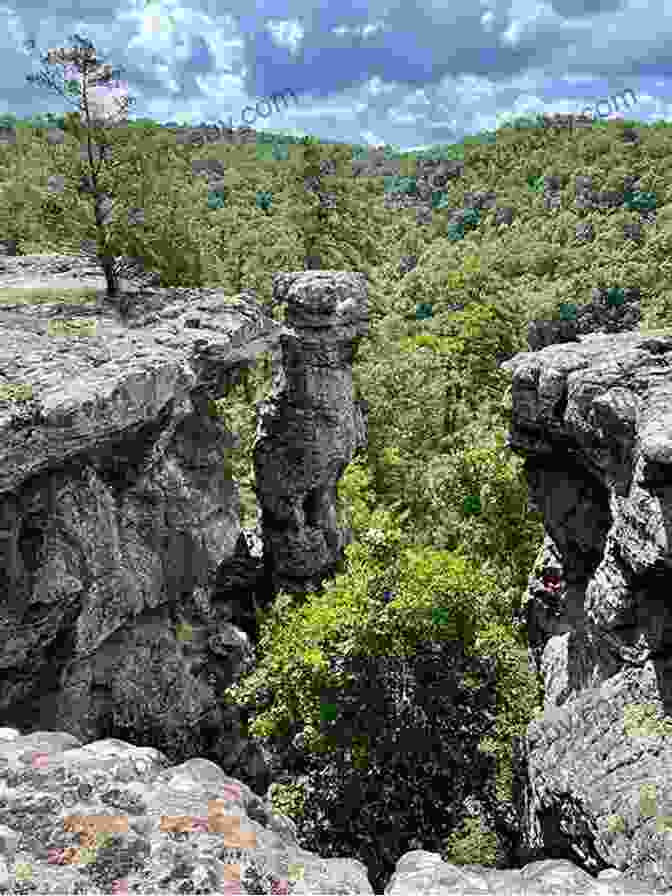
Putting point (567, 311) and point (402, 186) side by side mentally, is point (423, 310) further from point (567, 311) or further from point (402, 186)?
point (402, 186)

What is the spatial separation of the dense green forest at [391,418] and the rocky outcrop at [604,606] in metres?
2.10

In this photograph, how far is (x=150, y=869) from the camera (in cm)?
518

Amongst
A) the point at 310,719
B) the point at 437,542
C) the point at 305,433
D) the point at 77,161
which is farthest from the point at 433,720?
the point at 77,161

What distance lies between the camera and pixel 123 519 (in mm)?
18562

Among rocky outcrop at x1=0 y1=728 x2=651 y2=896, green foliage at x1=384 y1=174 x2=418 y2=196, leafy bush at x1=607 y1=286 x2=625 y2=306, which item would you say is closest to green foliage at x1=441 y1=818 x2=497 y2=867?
rocky outcrop at x1=0 y1=728 x2=651 y2=896

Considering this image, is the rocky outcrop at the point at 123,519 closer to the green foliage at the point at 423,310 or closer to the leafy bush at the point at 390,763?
the leafy bush at the point at 390,763

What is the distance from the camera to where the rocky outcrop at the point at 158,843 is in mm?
5109

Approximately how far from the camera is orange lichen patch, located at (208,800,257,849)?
5.68m

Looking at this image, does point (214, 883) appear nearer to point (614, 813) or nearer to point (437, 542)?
point (614, 813)

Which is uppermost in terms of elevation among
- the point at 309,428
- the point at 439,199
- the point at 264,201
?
the point at 439,199

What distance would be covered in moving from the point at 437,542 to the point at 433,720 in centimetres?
1211

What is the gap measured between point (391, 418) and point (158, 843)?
3449cm

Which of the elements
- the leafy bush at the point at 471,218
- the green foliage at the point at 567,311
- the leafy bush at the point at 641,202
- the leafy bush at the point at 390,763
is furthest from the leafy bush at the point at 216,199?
the leafy bush at the point at 390,763

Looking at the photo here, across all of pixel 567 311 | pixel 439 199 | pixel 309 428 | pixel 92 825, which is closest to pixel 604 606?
pixel 92 825
